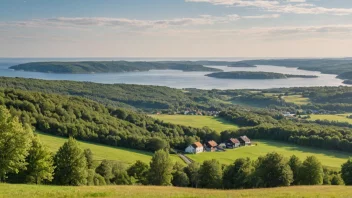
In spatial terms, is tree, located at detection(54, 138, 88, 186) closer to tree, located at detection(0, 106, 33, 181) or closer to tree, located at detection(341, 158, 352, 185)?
tree, located at detection(0, 106, 33, 181)

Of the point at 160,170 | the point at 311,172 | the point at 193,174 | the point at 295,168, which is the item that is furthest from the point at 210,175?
the point at 311,172

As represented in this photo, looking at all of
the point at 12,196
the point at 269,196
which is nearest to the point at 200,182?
the point at 269,196

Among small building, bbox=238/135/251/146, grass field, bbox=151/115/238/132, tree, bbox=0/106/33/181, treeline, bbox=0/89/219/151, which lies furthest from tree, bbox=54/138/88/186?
grass field, bbox=151/115/238/132

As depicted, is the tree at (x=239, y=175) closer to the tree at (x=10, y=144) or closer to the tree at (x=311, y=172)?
the tree at (x=311, y=172)

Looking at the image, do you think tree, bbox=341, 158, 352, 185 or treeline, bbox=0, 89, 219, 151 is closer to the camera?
tree, bbox=341, 158, 352, 185

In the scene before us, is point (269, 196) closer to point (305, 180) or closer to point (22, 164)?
point (22, 164)

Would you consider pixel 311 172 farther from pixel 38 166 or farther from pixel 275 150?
pixel 275 150
